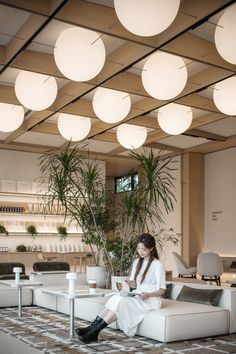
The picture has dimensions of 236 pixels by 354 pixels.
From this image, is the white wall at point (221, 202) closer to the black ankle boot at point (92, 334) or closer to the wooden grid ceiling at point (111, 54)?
the wooden grid ceiling at point (111, 54)

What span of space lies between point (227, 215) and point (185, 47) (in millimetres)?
6494

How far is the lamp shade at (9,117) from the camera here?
7.30 m

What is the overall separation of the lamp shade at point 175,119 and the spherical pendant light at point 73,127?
53.9 inches

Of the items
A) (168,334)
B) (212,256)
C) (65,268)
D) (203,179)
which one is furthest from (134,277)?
(203,179)

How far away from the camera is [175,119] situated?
7336 mm

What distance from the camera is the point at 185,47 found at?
583cm

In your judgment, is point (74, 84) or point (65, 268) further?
point (65, 268)

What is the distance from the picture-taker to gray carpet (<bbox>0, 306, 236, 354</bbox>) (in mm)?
4332

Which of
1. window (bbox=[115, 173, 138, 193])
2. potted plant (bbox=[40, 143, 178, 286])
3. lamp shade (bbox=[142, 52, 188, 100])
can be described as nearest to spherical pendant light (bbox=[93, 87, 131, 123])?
potted plant (bbox=[40, 143, 178, 286])

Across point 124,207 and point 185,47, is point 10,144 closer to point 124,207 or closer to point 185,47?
point 124,207

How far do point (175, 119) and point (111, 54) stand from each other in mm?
1490

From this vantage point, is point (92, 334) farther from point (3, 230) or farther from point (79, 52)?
point (3, 230)

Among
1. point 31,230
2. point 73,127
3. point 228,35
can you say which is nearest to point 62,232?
point 31,230

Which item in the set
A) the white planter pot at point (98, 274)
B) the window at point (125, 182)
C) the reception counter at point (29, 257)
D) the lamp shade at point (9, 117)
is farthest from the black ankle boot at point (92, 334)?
the window at point (125, 182)
